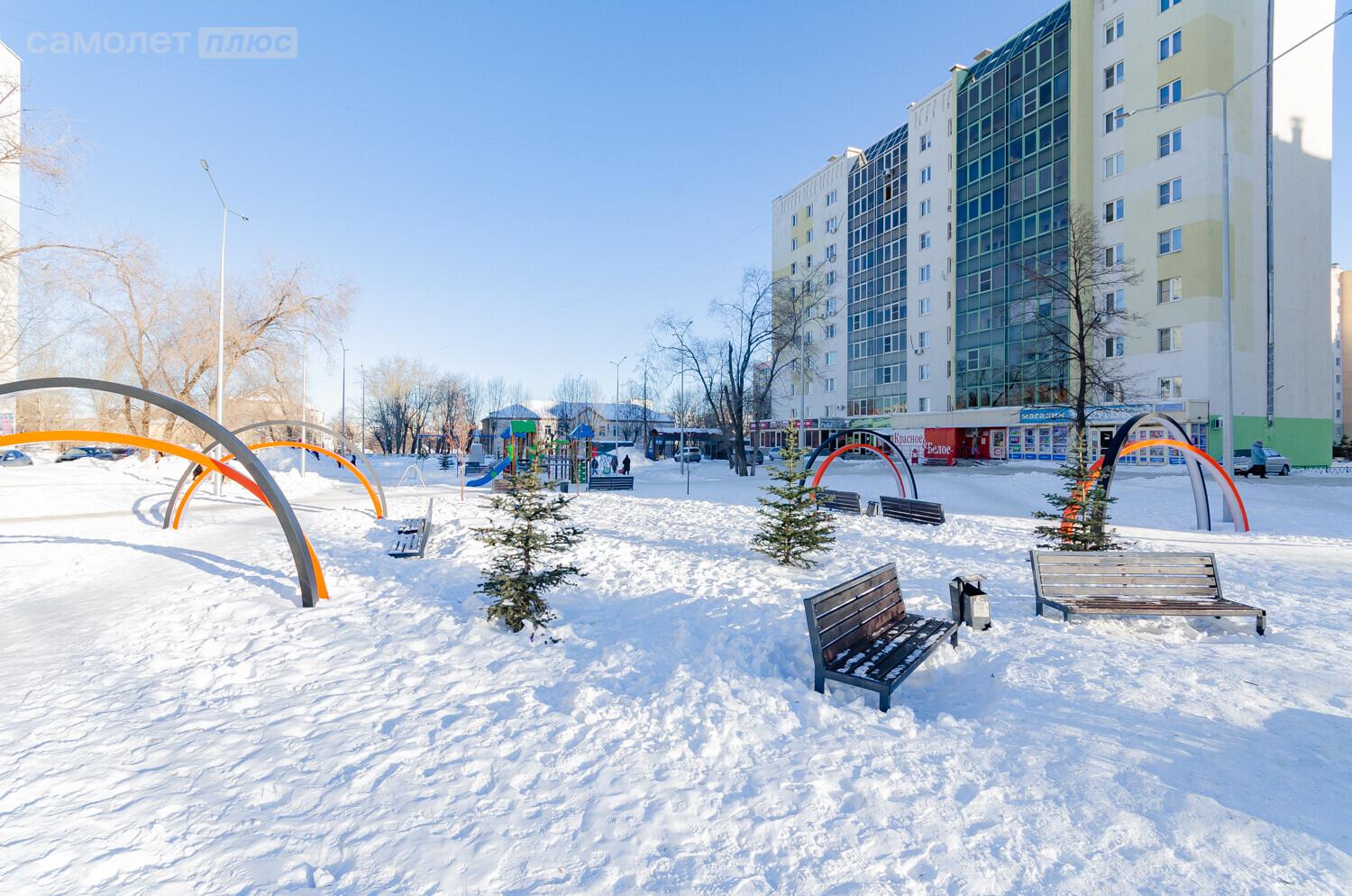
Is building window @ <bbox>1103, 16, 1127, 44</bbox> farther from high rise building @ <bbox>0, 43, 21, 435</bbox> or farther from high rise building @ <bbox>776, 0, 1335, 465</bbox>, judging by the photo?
high rise building @ <bbox>0, 43, 21, 435</bbox>

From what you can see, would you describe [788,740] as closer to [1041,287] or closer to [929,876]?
[929,876]

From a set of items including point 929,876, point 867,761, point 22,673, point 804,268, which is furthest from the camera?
point 804,268

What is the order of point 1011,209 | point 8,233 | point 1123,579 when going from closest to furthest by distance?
1. point 1123,579
2. point 8,233
3. point 1011,209

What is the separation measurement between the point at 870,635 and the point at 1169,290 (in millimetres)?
37144

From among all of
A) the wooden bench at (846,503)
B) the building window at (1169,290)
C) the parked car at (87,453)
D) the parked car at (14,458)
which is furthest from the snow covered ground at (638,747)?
the parked car at (87,453)

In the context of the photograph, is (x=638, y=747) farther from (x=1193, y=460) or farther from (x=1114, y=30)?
(x=1114, y=30)

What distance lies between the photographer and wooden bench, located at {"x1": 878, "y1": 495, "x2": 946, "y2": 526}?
13297mm

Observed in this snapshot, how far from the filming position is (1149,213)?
32.2 metres

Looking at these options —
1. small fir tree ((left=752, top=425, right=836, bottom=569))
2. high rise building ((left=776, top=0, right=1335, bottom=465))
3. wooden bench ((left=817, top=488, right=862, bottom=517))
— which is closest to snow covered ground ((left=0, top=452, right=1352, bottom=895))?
small fir tree ((left=752, top=425, right=836, bottom=569))

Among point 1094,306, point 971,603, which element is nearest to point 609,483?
point 971,603

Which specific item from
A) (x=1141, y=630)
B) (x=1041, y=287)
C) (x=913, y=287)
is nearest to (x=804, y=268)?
(x=913, y=287)

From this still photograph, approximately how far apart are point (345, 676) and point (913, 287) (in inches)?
1925

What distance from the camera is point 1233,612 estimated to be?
19.4ft

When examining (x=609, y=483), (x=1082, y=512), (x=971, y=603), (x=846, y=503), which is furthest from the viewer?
(x=609, y=483)
